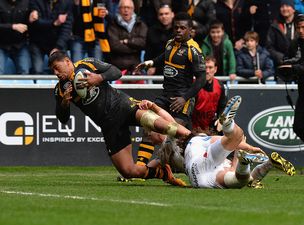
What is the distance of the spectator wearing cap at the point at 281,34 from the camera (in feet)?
68.5

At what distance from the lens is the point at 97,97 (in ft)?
47.8

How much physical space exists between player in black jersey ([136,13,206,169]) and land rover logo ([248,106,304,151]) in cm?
372

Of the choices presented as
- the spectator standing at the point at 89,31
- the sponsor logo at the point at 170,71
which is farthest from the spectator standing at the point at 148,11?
the sponsor logo at the point at 170,71

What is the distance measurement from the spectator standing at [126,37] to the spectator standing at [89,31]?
0.56 feet

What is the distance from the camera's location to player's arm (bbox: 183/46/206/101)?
1602 cm

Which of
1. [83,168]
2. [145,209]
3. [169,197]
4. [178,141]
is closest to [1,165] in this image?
[83,168]

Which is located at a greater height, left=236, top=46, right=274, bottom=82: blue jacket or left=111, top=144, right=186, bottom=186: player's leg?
left=236, top=46, right=274, bottom=82: blue jacket

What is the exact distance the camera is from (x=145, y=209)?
10.4m

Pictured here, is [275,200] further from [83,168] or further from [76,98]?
[83,168]

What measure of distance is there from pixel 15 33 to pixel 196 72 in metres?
4.86

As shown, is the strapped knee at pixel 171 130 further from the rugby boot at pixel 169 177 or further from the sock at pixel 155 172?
the sock at pixel 155 172

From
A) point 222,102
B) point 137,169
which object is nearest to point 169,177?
point 137,169

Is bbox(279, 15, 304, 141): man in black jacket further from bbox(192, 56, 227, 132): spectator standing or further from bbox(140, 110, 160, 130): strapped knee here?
bbox(140, 110, 160, 130): strapped knee

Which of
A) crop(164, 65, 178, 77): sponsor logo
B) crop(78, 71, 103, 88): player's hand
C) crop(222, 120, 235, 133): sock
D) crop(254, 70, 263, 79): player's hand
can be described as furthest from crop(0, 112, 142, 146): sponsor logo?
crop(222, 120, 235, 133): sock
